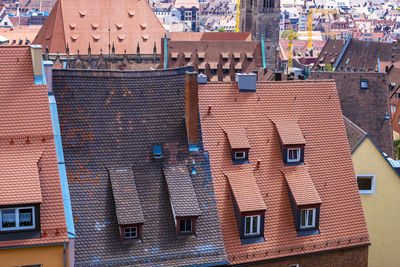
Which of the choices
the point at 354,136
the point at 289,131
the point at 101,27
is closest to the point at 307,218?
the point at 289,131

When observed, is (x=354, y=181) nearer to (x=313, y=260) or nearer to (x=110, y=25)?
(x=313, y=260)

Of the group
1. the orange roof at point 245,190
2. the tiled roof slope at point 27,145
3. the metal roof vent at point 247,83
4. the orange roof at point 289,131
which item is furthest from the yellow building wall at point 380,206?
the tiled roof slope at point 27,145

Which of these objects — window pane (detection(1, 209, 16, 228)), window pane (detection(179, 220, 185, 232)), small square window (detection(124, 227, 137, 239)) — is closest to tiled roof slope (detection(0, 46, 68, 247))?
window pane (detection(1, 209, 16, 228))

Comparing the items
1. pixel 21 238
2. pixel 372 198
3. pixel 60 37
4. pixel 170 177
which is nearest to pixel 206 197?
pixel 170 177

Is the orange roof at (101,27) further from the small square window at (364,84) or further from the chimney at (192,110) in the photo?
the chimney at (192,110)

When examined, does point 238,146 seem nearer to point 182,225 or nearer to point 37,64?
point 182,225

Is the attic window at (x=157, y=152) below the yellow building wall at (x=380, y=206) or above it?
above
